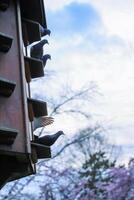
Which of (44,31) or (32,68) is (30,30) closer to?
(44,31)

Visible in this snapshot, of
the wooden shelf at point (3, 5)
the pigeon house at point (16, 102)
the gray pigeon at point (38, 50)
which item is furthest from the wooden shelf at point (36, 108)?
the wooden shelf at point (3, 5)

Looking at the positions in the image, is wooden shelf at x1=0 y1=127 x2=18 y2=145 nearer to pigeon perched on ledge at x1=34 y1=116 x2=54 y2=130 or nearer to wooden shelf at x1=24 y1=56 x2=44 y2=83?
wooden shelf at x1=24 y1=56 x2=44 y2=83

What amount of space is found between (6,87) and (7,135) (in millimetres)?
447

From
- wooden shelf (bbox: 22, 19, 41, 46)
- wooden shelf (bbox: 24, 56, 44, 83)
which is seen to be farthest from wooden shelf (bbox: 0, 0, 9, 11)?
wooden shelf (bbox: 22, 19, 41, 46)

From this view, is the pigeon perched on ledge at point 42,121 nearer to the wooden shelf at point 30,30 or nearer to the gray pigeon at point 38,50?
the gray pigeon at point 38,50

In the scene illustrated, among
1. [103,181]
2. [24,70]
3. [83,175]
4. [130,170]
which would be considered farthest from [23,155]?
[83,175]

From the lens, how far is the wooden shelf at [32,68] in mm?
5766

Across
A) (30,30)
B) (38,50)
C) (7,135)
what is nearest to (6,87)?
(7,135)

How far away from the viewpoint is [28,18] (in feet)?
20.6

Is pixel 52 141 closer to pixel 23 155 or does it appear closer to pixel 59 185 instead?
pixel 23 155

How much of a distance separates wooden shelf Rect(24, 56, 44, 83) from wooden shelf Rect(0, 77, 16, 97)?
0.79 meters

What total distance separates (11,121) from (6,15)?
1163 millimetres

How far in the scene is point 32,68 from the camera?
19.5 ft

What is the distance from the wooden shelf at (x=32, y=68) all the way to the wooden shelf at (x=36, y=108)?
368 mm
